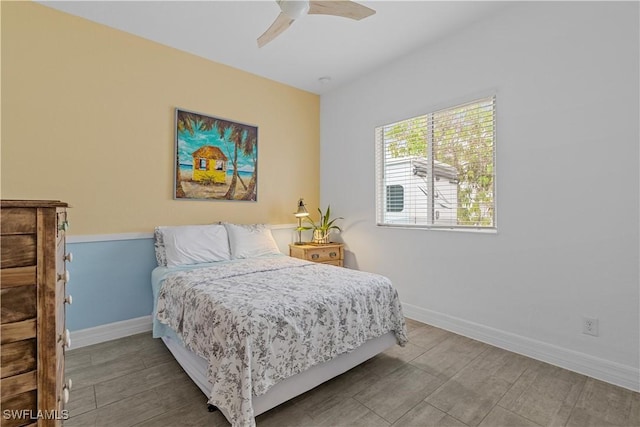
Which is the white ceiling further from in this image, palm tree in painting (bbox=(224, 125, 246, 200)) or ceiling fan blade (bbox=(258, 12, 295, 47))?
palm tree in painting (bbox=(224, 125, 246, 200))

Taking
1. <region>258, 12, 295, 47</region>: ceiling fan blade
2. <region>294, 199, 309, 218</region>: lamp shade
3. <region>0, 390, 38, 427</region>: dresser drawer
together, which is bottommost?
<region>0, 390, 38, 427</region>: dresser drawer

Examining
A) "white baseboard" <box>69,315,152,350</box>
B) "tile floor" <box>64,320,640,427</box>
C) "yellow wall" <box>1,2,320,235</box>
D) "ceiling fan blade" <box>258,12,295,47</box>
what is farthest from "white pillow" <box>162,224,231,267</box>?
"ceiling fan blade" <box>258,12,295,47</box>

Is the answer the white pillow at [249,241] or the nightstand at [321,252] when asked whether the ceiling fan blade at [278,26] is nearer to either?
the white pillow at [249,241]

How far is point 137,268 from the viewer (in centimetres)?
286

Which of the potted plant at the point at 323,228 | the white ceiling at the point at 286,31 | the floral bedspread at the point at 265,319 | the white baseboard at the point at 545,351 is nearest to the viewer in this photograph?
the floral bedspread at the point at 265,319

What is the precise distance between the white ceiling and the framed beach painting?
2.31 ft

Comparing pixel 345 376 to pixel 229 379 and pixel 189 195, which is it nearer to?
pixel 229 379

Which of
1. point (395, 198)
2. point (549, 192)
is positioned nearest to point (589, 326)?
point (549, 192)

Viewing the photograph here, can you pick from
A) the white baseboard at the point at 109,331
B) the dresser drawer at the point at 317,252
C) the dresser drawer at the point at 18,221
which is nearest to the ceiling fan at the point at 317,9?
the dresser drawer at the point at 18,221

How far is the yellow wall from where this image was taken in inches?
91.9

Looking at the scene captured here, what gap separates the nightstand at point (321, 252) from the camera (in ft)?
11.6

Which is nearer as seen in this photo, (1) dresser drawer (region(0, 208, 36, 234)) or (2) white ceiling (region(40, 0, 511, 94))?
(1) dresser drawer (region(0, 208, 36, 234))

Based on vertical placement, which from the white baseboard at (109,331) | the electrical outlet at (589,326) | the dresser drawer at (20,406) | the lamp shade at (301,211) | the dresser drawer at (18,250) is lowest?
the white baseboard at (109,331)

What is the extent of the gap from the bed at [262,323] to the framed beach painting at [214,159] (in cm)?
60
